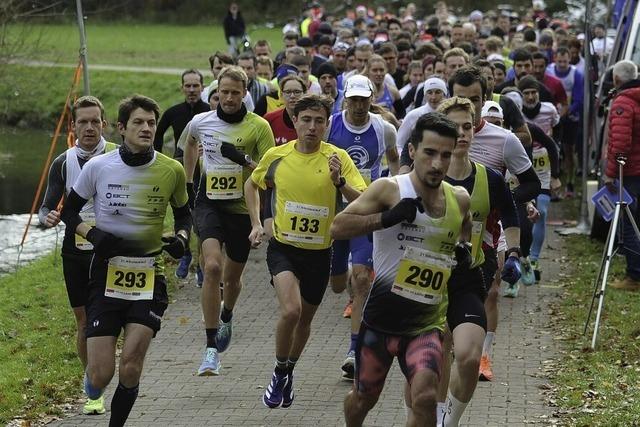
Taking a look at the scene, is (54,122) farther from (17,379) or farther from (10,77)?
(17,379)

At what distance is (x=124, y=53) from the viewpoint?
43344 millimetres

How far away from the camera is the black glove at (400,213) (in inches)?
270

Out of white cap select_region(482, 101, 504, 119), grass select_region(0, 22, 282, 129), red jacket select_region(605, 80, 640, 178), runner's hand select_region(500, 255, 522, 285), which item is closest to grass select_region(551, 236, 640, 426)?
runner's hand select_region(500, 255, 522, 285)

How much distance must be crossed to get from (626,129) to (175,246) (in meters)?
6.50

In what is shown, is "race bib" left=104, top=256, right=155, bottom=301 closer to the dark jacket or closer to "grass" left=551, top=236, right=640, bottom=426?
"grass" left=551, top=236, right=640, bottom=426

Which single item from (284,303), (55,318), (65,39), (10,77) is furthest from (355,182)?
(65,39)

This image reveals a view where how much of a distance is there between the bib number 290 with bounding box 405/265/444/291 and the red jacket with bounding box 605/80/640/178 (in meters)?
6.29

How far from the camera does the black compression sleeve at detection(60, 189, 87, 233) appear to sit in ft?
26.9

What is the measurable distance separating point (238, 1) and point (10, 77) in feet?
111

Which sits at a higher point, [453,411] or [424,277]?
[424,277]

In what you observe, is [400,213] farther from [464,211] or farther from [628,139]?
[628,139]

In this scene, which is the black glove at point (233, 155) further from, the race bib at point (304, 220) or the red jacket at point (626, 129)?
the red jacket at point (626, 129)

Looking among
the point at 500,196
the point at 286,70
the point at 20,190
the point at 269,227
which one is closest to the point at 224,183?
the point at 269,227

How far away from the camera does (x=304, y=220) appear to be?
895 cm
